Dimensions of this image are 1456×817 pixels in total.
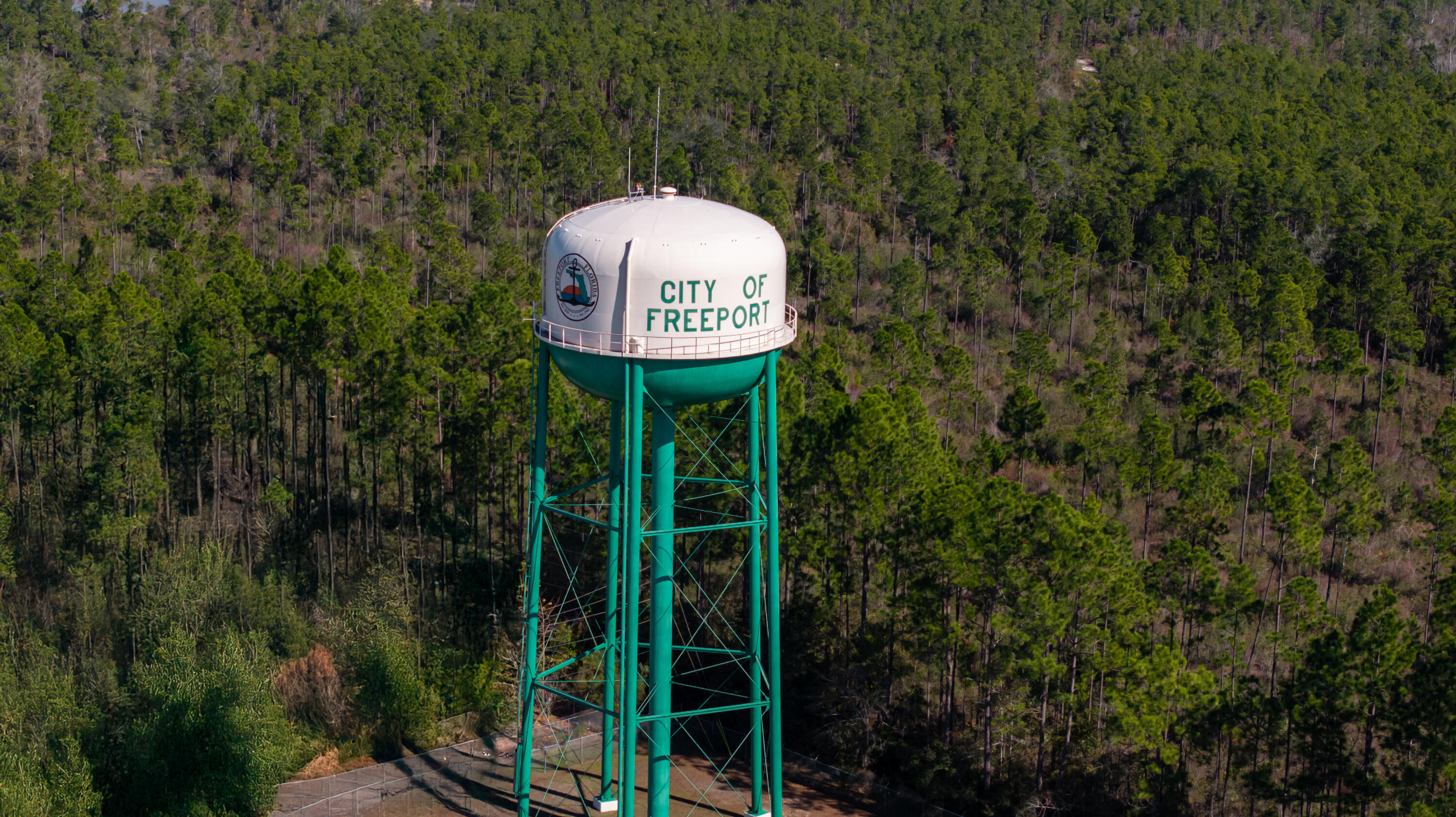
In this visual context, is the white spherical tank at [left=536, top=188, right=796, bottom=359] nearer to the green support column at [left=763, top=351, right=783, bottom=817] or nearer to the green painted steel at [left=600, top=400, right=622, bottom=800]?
the green support column at [left=763, top=351, right=783, bottom=817]

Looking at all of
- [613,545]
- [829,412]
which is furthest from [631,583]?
[829,412]

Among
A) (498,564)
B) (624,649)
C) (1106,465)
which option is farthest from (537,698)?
(1106,465)

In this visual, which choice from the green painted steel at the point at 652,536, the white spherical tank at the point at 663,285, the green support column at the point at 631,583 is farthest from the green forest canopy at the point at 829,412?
the white spherical tank at the point at 663,285

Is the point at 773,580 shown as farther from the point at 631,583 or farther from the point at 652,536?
the point at 631,583

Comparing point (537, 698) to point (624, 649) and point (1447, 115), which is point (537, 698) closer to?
point (624, 649)

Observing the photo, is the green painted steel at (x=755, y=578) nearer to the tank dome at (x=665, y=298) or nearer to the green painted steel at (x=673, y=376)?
the green painted steel at (x=673, y=376)

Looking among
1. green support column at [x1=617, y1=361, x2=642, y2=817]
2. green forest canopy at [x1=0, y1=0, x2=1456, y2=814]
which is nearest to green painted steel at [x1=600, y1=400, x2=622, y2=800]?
green support column at [x1=617, y1=361, x2=642, y2=817]
